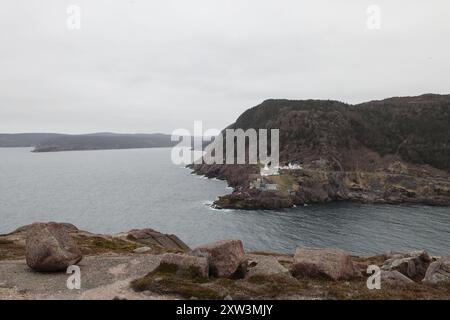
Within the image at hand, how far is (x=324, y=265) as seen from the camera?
29297 millimetres

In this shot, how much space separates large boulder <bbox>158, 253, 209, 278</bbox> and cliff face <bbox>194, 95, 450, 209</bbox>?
8730 centimetres

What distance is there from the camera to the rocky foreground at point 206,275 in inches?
989

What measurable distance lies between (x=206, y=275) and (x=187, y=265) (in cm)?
164

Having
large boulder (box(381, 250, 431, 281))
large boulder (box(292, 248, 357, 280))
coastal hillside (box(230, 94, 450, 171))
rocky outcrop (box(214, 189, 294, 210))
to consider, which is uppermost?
coastal hillside (box(230, 94, 450, 171))

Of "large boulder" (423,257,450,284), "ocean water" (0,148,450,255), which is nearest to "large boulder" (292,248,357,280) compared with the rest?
"large boulder" (423,257,450,284)

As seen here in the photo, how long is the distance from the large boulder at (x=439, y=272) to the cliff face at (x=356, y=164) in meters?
86.0

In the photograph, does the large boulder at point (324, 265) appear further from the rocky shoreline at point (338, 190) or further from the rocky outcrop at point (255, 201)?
the rocky shoreline at point (338, 190)

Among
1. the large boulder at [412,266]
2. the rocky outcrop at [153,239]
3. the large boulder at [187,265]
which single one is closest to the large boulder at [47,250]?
the large boulder at [187,265]

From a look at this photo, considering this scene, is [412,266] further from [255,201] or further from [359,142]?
[359,142]

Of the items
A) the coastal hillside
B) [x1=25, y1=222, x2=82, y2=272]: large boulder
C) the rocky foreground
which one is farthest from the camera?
the coastal hillside

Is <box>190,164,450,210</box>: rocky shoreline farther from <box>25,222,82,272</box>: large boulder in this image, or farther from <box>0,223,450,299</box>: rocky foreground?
<box>25,222,82,272</box>: large boulder

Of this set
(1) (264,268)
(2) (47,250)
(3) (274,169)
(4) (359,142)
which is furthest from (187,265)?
(4) (359,142)

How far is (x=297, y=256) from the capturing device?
1215 inches

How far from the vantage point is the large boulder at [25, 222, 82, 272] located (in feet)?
101
